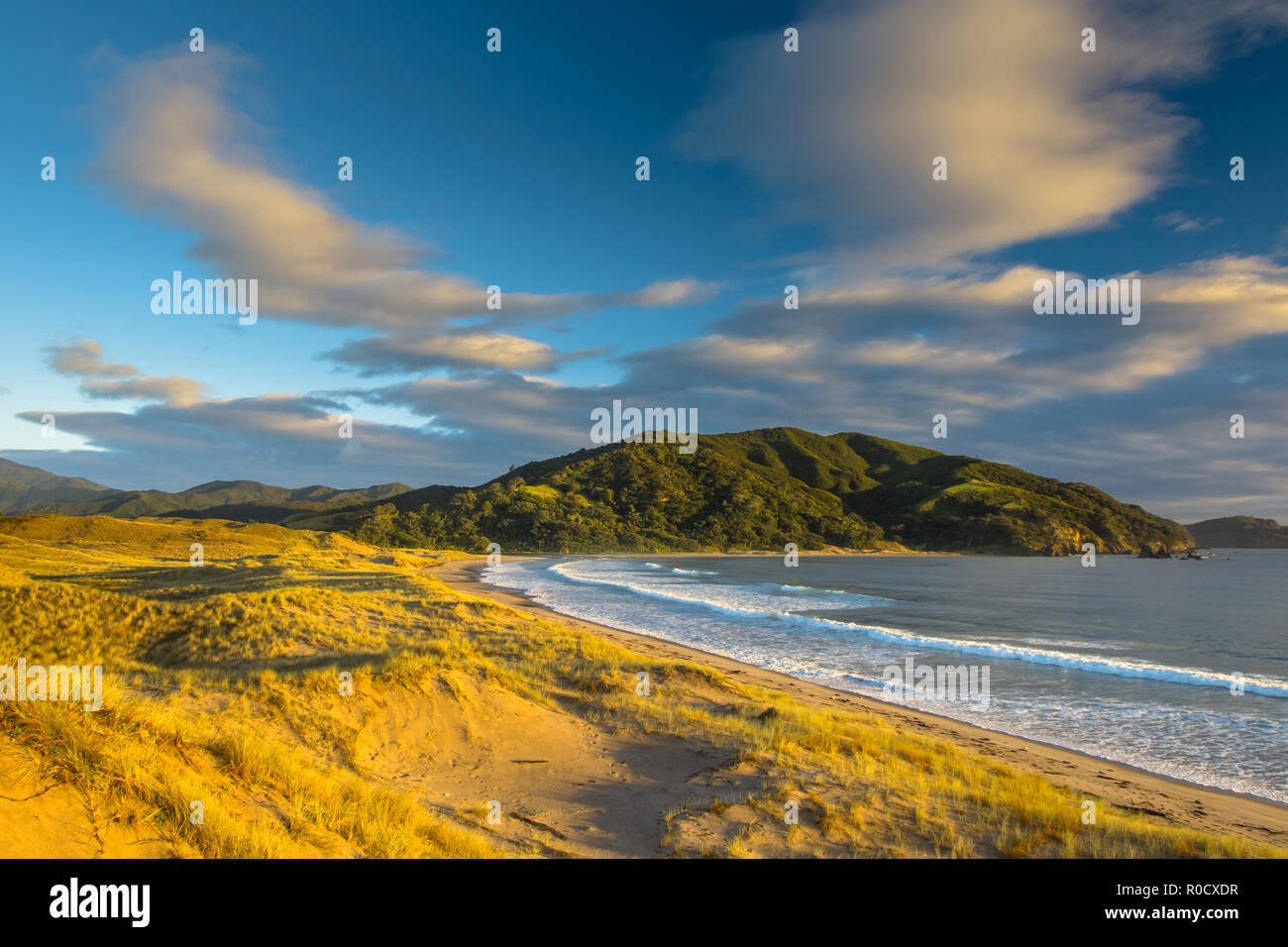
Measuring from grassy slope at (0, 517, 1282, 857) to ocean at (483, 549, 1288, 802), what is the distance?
5.19 m

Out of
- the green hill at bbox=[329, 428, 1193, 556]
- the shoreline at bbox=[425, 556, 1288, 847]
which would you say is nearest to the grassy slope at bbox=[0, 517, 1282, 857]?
the shoreline at bbox=[425, 556, 1288, 847]

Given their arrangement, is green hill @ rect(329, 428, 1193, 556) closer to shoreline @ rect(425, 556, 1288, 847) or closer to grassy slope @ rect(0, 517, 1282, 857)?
grassy slope @ rect(0, 517, 1282, 857)

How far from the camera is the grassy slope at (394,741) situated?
5621 millimetres

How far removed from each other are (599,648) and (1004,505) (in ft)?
630

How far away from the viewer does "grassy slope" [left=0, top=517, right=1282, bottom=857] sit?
5621mm

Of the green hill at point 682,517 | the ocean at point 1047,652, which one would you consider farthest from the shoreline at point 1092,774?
the green hill at point 682,517

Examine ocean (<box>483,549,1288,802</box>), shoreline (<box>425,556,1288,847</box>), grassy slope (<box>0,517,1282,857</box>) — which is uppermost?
grassy slope (<box>0,517,1282,857</box>)

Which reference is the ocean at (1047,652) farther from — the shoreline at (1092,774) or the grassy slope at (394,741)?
the grassy slope at (394,741)

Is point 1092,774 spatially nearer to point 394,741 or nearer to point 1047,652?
point 394,741

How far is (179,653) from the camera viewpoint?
48.3ft

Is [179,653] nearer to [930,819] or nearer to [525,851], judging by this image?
[525,851]

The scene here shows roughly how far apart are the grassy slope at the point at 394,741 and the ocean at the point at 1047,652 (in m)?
5.19

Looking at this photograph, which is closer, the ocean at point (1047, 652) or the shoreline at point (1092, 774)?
the shoreline at point (1092, 774)

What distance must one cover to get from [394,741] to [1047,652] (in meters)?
25.3
